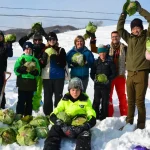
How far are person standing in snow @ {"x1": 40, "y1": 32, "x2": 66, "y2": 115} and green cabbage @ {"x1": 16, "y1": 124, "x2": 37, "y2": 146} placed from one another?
1.35 m

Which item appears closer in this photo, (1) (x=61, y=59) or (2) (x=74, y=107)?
(2) (x=74, y=107)

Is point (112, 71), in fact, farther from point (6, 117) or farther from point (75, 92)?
point (6, 117)

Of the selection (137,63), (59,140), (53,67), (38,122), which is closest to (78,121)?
(59,140)

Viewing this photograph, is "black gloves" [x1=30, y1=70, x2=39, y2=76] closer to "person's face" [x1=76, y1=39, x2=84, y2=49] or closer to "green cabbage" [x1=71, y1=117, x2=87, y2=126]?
"person's face" [x1=76, y1=39, x2=84, y2=49]

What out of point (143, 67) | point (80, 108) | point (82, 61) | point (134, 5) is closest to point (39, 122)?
point (80, 108)

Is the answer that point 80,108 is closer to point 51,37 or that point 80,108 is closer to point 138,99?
point 138,99

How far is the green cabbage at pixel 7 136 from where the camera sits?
4.44 meters

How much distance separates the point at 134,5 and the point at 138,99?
1.54 meters

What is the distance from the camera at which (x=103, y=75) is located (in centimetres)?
580

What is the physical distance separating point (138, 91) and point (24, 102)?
7.36 ft

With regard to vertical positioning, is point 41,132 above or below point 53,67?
below

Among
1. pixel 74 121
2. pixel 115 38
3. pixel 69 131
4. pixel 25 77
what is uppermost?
pixel 115 38

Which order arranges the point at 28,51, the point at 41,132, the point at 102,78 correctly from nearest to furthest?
the point at 41,132 < the point at 28,51 < the point at 102,78

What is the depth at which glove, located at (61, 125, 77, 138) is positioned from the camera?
4.38m
